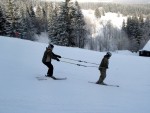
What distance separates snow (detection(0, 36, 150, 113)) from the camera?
404 inches

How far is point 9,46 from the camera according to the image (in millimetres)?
25234

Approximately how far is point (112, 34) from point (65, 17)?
3225 inches

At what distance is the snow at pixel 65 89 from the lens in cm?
1026

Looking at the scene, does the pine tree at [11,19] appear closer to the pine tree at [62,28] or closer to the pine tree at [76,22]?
the pine tree at [62,28]

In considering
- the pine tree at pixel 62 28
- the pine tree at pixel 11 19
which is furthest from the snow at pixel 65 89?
the pine tree at pixel 11 19

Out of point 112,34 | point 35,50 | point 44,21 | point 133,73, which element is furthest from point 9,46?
point 112,34

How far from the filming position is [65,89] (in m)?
13.2

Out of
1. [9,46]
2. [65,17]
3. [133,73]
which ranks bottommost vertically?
[133,73]

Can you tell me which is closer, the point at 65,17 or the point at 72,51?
the point at 72,51

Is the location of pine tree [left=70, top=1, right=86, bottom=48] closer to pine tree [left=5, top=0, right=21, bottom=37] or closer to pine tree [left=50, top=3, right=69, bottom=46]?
pine tree [left=50, top=3, right=69, bottom=46]

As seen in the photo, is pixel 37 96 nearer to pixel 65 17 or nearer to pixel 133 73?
pixel 133 73

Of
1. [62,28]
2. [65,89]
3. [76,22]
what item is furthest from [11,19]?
[65,89]

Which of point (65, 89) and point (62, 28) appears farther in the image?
point (62, 28)

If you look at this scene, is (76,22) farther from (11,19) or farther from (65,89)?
(65,89)
